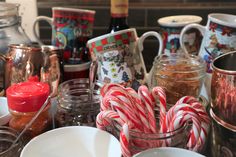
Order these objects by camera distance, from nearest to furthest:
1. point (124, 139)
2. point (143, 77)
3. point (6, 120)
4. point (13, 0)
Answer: point (124, 139) → point (6, 120) → point (143, 77) → point (13, 0)

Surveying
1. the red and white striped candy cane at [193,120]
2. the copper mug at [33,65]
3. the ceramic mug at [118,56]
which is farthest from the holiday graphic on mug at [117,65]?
the red and white striped candy cane at [193,120]

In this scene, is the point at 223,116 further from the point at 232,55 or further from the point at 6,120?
the point at 6,120

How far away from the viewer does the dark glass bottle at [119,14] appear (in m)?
0.69

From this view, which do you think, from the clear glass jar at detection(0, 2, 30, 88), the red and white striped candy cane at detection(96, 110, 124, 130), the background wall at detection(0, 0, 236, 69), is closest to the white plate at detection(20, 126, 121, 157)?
the red and white striped candy cane at detection(96, 110, 124, 130)

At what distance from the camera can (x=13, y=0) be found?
3.04 feet

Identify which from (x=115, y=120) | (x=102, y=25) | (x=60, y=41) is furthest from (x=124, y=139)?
(x=102, y=25)

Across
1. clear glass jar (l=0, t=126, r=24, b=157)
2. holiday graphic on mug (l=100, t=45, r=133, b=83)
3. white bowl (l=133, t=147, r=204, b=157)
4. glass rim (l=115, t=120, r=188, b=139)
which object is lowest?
clear glass jar (l=0, t=126, r=24, b=157)

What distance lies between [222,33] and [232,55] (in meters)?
0.15

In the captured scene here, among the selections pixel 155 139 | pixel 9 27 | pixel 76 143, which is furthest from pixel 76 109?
pixel 9 27

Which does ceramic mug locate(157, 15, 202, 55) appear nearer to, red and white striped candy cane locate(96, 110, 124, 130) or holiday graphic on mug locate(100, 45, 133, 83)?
holiday graphic on mug locate(100, 45, 133, 83)

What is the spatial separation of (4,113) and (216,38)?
0.45 m

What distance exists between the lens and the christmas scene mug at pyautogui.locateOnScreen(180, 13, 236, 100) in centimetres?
66

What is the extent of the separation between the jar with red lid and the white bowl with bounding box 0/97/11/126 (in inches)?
0.4

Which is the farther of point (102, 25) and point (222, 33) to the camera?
point (102, 25)
